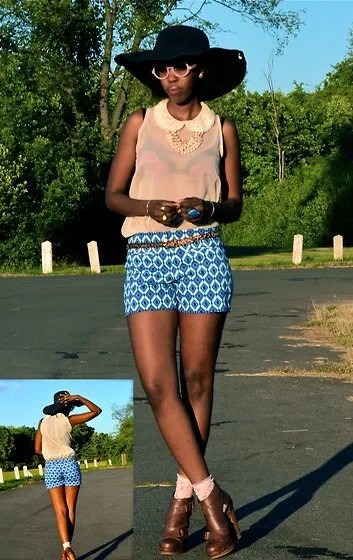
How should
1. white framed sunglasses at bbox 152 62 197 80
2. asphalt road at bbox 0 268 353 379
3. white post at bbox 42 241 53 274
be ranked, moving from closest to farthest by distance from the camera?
white framed sunglasses at bbox 152 62 197 80, asphalt road at bbox 0 268 353 379, white post at bbox 42 241 53 274

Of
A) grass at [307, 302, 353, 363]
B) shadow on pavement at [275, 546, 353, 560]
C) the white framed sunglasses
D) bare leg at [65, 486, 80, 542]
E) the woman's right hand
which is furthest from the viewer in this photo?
grass at [307, 302, 353, 363]

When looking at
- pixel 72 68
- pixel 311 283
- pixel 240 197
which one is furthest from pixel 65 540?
pixel 72 68

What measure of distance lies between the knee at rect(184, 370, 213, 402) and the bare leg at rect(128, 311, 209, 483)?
0.15 meters

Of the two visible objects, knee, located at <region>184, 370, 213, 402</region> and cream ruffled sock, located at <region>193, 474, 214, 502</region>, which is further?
knee, located at <region>184, 370, 213, 402</region>

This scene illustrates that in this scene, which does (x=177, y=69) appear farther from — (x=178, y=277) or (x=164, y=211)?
(x=178, y=277)

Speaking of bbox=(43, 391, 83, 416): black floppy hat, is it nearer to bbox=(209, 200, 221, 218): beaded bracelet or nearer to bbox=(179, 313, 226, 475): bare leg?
bbox=(179, 313, 226, 475): bare leg

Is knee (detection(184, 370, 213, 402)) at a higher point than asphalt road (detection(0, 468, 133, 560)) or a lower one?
higher

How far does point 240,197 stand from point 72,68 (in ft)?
133

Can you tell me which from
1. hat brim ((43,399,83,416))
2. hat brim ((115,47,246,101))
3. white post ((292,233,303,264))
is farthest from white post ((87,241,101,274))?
hat brim ((43,399,83,416))

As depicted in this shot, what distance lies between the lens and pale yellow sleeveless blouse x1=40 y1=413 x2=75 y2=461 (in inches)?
158

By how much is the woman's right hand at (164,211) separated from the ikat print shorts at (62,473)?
1075 mm

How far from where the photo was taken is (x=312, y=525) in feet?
19.7

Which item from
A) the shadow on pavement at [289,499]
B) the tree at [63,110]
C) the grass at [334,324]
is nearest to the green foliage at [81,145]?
the tree at [63,110]

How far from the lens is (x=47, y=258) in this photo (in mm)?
35406
